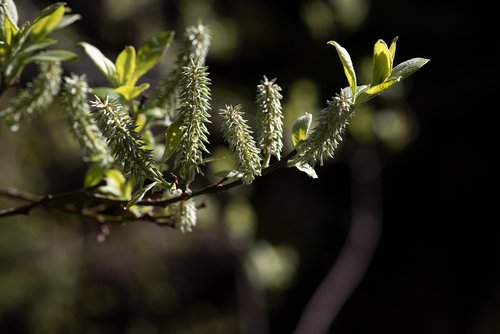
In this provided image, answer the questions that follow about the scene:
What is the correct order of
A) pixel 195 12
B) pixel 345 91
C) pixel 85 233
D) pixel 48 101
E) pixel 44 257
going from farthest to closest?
pixel 85 233
pixel 44 257
pixel 195 12
pixel 48 101
pixel 345 91

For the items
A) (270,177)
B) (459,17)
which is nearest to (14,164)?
(270,177)

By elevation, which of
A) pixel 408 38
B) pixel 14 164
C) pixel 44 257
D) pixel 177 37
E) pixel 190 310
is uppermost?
pixel 408 38

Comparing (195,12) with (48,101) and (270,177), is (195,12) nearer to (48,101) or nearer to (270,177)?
(270,177)

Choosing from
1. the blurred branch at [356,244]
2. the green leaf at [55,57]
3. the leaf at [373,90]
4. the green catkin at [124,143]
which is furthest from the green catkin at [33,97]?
the blurred branch at [356,244]

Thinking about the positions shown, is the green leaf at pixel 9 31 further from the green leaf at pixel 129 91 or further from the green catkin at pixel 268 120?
the green catkin at pixel 268 120

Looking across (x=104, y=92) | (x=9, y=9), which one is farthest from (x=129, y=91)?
(x=9, y=9)

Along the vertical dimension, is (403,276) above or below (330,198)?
below

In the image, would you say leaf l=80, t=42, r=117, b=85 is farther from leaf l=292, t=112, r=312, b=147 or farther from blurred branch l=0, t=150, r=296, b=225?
leaf l=292, t=112, r=312, b=147
